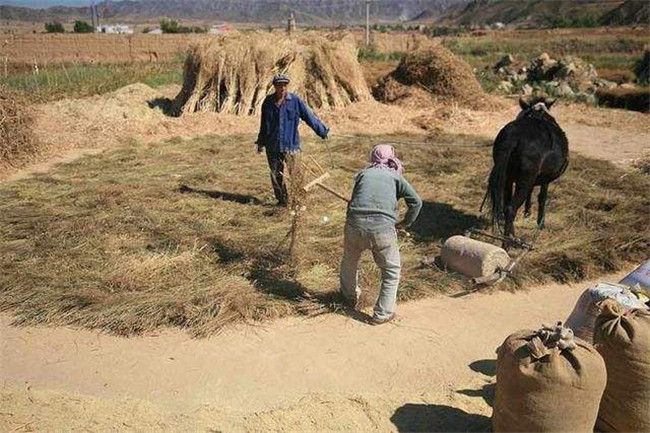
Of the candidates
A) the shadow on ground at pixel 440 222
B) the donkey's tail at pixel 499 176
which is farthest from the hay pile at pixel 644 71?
the donkey's tail at pixel 499 176

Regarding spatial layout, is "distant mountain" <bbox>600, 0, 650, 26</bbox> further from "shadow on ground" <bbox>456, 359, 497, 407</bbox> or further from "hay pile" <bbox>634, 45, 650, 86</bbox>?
"shadow on ground" <bbox>456, 359, 497, 407</bbox>

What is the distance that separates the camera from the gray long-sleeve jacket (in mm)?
3971

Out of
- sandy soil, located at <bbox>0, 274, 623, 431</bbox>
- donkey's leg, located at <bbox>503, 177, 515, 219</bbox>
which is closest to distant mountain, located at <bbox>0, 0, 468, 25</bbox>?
donkey's leg, located at <bbox>503, 177, 515, 219</bbox>

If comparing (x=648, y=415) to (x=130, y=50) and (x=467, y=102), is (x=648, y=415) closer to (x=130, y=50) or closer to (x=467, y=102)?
(x=467, y=102)

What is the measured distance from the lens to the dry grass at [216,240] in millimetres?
4531

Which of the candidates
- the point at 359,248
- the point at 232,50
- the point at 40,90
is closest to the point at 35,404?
the point at 359,248

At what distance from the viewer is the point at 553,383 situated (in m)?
2.57

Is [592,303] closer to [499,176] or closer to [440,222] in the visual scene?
[499,176]

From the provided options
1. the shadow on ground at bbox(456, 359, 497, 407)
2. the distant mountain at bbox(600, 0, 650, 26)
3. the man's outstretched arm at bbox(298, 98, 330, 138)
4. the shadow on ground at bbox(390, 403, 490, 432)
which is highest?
the distant mountain at bbox(600, 0, 650, 26)

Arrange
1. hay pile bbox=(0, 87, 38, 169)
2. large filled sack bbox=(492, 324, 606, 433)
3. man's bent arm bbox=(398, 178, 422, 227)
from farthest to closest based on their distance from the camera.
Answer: hay pile bbox=(0, 87, 38, 169), man's bent arm bbox=(398, 178, 422, 227), large filled sack bbox=(492, 324, 606, 433)

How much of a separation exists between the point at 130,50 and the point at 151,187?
24170 mm

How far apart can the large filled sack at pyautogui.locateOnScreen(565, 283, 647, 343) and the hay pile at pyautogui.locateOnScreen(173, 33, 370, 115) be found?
1077cm

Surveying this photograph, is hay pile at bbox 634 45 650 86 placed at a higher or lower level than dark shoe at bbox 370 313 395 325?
higher

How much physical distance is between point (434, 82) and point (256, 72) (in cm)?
501
